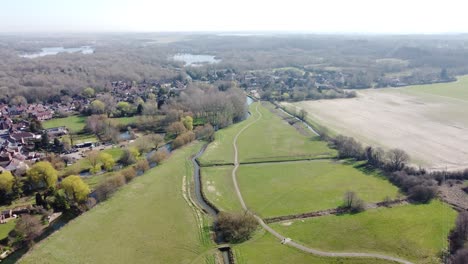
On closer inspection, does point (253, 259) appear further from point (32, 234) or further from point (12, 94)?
point (12, 94)

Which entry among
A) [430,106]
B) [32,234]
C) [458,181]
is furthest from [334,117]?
[32,234]

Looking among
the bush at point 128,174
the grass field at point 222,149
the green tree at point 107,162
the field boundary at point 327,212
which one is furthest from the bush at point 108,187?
the field boundary at point 327,212

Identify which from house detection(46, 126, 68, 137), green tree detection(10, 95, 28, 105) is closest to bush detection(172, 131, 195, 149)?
house detection(46, 126, 68, 137)

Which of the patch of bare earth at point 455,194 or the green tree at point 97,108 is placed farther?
the green tree at point 97,108

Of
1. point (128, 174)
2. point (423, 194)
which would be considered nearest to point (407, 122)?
point (423, 194)

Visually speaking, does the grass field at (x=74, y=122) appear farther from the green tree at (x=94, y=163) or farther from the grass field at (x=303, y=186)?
the grass field at (x=303, y=186)

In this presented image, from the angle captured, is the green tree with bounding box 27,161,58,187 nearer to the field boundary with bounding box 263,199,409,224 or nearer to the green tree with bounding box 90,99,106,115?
the field boundary with bounding box 263,199,409,224
